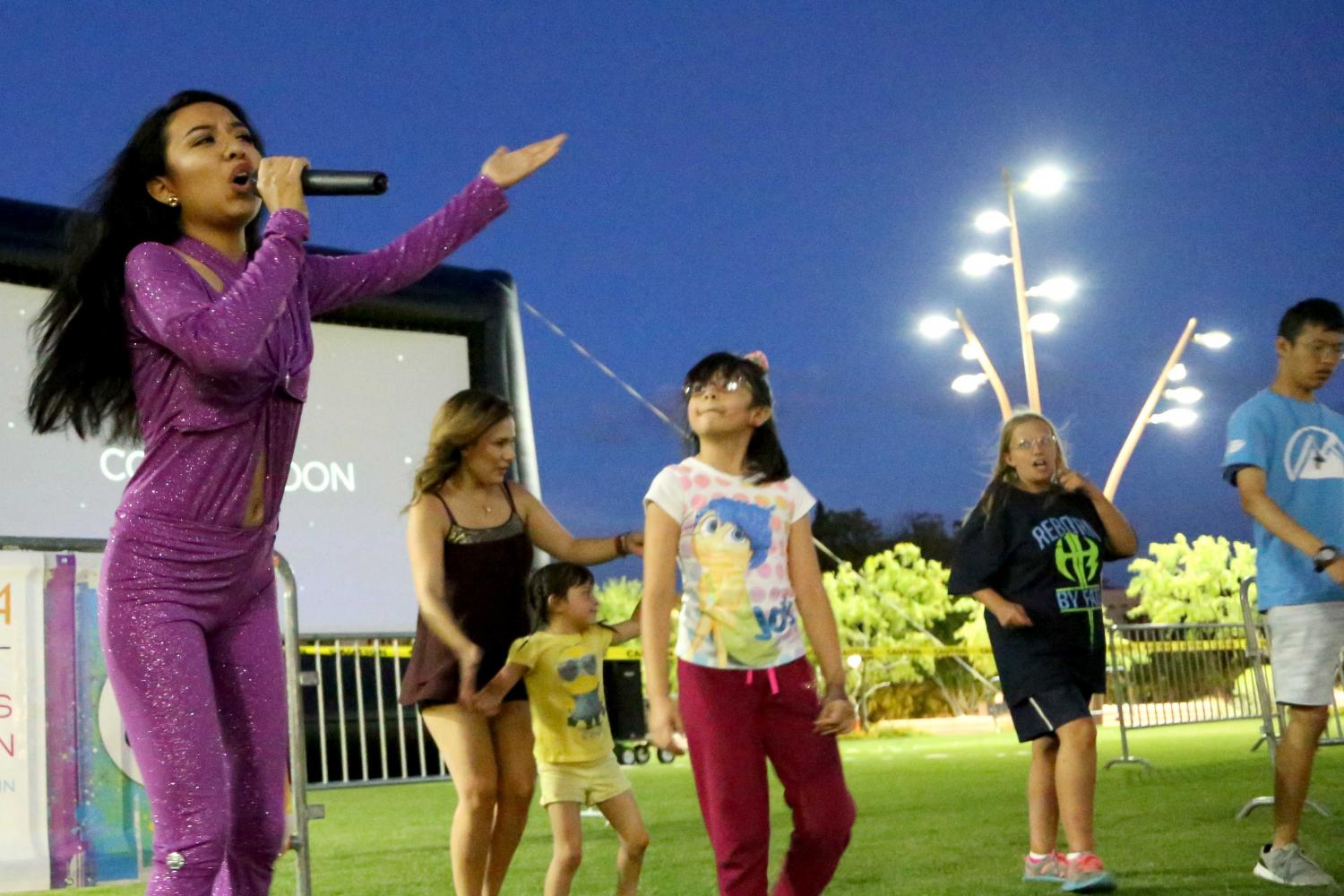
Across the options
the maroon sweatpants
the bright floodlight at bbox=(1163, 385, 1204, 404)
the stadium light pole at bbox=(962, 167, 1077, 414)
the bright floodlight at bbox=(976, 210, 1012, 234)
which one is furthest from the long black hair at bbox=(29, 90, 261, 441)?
the bright floodlight at bbox=(1163, 385, 1204, 404)

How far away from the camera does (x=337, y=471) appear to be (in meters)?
12.7

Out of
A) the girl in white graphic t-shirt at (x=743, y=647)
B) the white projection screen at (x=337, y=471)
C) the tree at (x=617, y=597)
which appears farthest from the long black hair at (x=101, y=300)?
the tree at (x=617, y=597)

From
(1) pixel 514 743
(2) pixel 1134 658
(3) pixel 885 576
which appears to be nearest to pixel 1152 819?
(1) pixel 514 743

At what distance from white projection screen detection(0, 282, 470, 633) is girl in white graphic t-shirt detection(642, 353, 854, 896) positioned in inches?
348

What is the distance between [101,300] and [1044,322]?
14771 millimetres

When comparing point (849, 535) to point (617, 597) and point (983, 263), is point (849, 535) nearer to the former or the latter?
point (617, 597)

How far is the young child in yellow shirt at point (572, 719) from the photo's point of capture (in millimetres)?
4168

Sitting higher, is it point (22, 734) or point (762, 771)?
point (22, 734)

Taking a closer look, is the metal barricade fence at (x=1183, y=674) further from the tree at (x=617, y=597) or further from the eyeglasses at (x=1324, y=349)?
the tree at (x=617, y=597)

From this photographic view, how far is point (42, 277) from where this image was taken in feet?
37.5

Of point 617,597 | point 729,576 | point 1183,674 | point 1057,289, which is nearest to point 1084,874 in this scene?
point 729,576

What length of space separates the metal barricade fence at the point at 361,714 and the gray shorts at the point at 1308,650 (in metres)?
6.38

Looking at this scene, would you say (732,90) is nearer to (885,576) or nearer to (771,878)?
(885,576)

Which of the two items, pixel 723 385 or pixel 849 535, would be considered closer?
pixel 723 385
